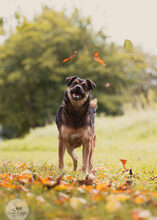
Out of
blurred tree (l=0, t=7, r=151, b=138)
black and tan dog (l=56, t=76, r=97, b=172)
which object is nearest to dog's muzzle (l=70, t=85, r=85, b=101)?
black and tan dog (l=56, t=76, r=97, b=172)

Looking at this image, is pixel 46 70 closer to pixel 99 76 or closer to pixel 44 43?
pixel 44 43

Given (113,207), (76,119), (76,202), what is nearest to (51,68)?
(76,119)

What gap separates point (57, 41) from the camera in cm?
3008

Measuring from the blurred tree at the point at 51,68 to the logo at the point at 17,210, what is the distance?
25.3 m

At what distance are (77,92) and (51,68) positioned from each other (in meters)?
23.9

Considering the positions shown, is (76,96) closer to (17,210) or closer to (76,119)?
(76,119)

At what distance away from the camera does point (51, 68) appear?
28.6m

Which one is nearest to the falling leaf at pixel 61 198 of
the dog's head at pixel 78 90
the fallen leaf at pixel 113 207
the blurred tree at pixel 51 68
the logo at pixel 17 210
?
the logo at pixel 17 210

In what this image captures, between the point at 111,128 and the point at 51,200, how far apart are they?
15.0m

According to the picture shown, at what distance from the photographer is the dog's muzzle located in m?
5.05

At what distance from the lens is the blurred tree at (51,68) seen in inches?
1147

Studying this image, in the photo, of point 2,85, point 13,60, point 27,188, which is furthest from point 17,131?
point 27,188

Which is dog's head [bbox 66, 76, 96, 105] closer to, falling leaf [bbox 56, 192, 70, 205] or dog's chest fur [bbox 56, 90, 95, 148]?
dog's chest fur [bbox 56, 90, 95, 148]

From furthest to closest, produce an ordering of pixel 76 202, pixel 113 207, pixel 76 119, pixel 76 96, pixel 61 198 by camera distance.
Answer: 1. pixel 76 119
2. pixel 76 96
3. pixel 61 198
4. pixel 76 202
5. pixel 113 207
